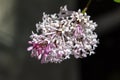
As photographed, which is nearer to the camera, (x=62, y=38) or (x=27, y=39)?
(x=62, y=38)

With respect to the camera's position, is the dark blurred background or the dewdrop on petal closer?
the dewdrop on petal

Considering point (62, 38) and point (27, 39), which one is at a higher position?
point (27, 39)

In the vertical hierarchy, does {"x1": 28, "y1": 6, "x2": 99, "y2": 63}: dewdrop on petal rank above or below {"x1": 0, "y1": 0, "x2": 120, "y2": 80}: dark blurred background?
below

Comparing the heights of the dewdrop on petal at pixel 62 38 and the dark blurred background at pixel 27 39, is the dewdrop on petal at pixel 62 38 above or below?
below

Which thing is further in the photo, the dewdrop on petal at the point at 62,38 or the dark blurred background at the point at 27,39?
the dark blurred background at the point at 27,39
